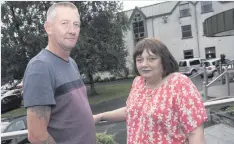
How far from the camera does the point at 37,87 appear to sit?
1493mm

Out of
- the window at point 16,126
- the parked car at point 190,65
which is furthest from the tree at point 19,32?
the parked car at point 190,65

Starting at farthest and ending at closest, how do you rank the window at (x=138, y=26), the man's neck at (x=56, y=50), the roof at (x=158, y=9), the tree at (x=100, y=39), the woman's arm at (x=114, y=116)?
the window at (x=138, y=26) → the roof at (x=158, y=9) → the tree at (x=100, y=39) → the woman's arm at (x=114, y=116) → the man's neck at (x=56, y=50)

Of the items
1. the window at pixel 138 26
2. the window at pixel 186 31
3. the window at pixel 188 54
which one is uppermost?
the window at pixel 138 26

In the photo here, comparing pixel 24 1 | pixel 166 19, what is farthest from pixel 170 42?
pixel 24 1

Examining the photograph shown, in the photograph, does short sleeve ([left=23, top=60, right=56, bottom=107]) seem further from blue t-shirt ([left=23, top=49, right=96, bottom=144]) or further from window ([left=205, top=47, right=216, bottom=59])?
window ([left=205, top=47, right=216, bottom=59])

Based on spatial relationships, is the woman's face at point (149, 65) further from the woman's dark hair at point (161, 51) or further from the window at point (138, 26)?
the window at point (138, 26)

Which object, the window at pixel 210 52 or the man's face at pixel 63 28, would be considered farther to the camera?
the window at pixel 210 52

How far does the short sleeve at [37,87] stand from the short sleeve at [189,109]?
700mm

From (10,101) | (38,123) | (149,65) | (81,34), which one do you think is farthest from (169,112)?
(10,101)

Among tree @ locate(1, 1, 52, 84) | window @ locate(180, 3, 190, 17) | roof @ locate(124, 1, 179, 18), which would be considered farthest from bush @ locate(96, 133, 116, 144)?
roof @ locate(124, 1, 179, 18)

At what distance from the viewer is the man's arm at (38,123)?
1513 millimetres

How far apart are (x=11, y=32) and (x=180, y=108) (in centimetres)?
1728

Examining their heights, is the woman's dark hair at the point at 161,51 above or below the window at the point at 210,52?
above

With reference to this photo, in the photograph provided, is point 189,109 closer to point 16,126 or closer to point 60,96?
point 60,96
